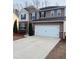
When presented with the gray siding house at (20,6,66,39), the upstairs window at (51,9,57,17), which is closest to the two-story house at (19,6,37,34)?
the gray siding house at (20,6,66,39)

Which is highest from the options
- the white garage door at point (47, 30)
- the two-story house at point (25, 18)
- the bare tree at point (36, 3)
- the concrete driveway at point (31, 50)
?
the bare tree at point (36, 3)

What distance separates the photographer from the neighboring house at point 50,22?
13261 mm

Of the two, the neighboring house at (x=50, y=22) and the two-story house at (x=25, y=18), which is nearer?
the neighboring house at (x=50, y=22)

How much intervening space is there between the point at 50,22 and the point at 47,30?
837 millimetres

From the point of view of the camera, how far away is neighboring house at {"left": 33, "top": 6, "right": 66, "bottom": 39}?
1326 cm

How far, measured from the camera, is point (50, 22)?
45.6ft

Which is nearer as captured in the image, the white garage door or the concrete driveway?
the concrete driveway

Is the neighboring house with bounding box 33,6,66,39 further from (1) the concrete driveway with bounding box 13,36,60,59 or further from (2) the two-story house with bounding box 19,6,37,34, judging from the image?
(1) the concrete driveway with bounding box 13,36,60,59

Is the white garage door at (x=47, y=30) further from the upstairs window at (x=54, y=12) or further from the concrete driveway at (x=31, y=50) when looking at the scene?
the concrete driveway at (x=31, y=50)

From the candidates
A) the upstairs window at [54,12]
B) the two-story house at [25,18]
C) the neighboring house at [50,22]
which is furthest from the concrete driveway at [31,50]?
the upstairs window at [54,12]

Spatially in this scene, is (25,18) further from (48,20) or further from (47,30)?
(47,30)

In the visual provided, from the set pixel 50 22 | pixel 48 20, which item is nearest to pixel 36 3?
pixel 48 20
